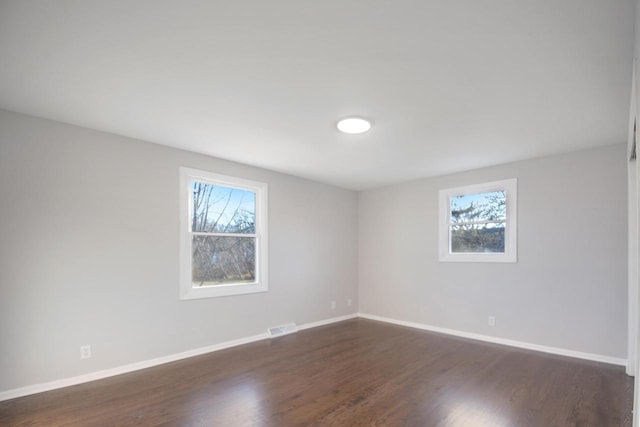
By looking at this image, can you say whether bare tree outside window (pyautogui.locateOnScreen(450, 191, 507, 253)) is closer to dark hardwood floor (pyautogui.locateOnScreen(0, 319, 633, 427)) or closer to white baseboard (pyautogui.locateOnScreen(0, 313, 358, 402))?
dark hardwood floor (pyautogui.locateOnScreen(0, 319, 633, 427))

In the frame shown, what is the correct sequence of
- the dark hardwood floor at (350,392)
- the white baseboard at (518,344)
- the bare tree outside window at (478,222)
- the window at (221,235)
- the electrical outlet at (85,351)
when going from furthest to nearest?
the bare tree outside window at (478,222), the window at (221,235), the white baseboard at (518,344), the electrical outlet at (85,351), the dark hardwood floor at (350,392)

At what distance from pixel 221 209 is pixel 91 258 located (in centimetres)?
160

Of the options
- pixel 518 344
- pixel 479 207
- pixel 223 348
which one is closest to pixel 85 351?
pixel 223 348

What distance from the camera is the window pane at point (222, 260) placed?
4129mm

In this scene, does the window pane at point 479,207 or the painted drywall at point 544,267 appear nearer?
the painted drywall at point 544,267

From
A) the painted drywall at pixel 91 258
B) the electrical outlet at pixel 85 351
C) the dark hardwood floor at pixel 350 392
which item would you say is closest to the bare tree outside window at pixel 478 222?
the dark hardwood floor at pixel 350 392

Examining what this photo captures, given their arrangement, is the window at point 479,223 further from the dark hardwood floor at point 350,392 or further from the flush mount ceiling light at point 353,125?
the flush mount ceiling light at point 353,125

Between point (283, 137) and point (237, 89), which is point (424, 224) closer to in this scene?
point (283, 137)

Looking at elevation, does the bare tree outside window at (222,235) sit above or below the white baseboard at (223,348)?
above

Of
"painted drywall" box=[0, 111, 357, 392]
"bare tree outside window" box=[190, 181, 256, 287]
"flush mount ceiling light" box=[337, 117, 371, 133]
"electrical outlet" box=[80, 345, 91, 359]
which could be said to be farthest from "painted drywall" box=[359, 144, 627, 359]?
"electrical outlet" box=[80, 345, 91, 359]

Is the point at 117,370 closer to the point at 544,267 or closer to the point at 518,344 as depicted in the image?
the point at 518,344

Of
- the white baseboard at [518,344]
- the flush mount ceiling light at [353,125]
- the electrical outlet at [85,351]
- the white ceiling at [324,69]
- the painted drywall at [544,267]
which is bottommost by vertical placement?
the white baseboard at [518,344]

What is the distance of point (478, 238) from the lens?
487 cm

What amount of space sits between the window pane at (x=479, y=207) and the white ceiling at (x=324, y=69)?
117 cm
